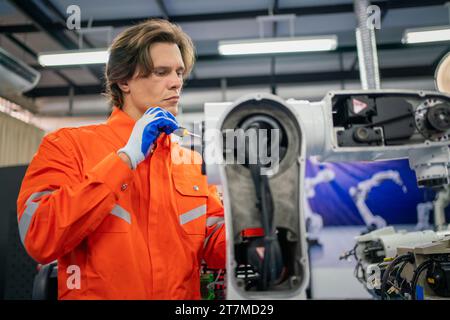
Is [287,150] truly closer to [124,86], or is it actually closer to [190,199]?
[190,199]

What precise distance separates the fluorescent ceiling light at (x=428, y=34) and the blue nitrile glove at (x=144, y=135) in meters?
3.55

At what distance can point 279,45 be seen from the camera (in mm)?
4199

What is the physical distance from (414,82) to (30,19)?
6.45 metres

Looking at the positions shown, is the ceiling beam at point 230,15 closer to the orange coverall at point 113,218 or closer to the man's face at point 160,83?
the man's face at point 160,83

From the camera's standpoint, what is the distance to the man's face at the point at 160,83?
1.19 m

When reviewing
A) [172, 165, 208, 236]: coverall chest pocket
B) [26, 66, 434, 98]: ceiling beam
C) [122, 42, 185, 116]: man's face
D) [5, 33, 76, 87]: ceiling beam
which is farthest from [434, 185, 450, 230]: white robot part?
[5, 33, 76, 87]: ceiling beam

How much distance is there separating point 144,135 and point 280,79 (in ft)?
18.0

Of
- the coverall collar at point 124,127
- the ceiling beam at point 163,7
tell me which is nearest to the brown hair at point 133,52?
the coverall collar at point 124,127

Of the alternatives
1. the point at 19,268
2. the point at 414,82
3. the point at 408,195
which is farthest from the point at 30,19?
the point at 414,82

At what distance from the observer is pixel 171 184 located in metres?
1.16

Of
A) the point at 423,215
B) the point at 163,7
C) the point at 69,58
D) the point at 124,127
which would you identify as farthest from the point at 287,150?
the point at 423,215

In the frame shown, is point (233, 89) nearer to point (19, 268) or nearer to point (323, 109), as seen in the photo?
point (19, 268)

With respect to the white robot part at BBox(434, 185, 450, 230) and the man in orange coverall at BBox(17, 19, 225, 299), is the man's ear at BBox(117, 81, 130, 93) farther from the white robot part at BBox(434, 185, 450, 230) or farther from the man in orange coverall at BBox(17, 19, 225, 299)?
the white robot part at BBox(434, 185, 450, 230)

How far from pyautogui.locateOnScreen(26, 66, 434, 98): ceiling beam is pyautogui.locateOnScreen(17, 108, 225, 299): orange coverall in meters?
5.15
